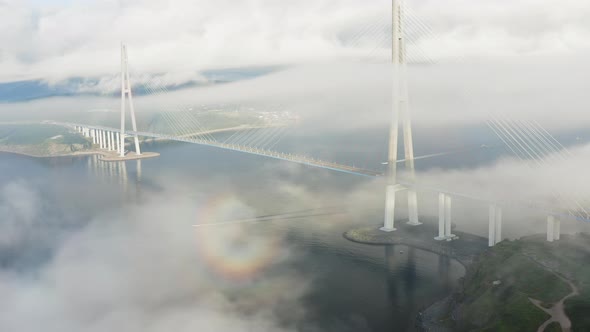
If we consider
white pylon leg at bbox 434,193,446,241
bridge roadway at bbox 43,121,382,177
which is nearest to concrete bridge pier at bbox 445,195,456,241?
white pylon leg at bbox 434,193,446,241

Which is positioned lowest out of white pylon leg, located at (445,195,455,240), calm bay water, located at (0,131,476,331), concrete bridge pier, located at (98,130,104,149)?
calm bay water, located at (0,131,476,331)

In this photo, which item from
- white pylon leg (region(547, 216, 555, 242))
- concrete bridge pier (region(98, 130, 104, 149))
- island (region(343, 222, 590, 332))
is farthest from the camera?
concrete bridge pier (region(98, 130, 104, 149))

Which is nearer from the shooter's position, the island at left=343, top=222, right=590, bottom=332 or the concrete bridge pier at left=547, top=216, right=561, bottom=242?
the island at left=343, top=222, right=590, bottom=332

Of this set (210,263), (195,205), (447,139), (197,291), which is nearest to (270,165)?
(195,205)

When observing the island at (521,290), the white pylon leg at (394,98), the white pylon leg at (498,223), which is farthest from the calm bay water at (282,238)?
the white pylon leg at (394,98)

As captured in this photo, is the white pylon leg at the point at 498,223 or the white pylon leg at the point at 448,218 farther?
the white pylon leg at the point at 448,218

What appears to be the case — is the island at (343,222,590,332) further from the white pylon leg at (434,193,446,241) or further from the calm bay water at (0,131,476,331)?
the white pylon leg at (434,193,446,241)

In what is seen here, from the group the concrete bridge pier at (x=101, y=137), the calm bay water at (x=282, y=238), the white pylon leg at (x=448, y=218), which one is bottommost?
the calm bay water at (x=282, y=238)

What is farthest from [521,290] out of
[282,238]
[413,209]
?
[282,238]

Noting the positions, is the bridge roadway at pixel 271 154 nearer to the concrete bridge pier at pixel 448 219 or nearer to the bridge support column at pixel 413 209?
the bridge support column at pixel 413 209
